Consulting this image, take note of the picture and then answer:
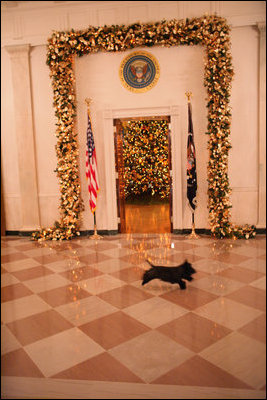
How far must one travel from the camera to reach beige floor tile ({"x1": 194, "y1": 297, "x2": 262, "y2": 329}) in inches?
125

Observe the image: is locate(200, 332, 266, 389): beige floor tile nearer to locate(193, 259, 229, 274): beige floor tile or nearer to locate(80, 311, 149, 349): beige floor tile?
locate(80, 311, 149, 349): beige floor tile

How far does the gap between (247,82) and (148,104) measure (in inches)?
73.7

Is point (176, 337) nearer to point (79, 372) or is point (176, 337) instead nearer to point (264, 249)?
point (79, 372)

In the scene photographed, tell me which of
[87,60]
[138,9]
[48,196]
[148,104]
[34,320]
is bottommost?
[34,320]

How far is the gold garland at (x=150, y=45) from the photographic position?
6285 millimetres

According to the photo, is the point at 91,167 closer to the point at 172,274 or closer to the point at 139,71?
the point at 139,71

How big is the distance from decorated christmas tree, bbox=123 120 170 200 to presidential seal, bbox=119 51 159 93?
447cm

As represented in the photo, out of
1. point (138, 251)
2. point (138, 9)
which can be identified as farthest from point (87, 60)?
point (138, 251)

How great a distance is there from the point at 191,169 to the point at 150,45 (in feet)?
8.05

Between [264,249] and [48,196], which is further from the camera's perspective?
[48,196]

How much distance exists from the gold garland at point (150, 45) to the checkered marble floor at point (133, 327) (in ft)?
4.46

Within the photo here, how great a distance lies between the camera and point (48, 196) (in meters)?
7.38

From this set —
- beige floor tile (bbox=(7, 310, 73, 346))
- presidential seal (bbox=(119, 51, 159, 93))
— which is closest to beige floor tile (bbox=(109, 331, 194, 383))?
beige floor tile (bbox=(7, 310, 73, 346))

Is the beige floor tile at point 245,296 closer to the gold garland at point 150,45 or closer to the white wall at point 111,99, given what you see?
the gold garland at point 150,45
